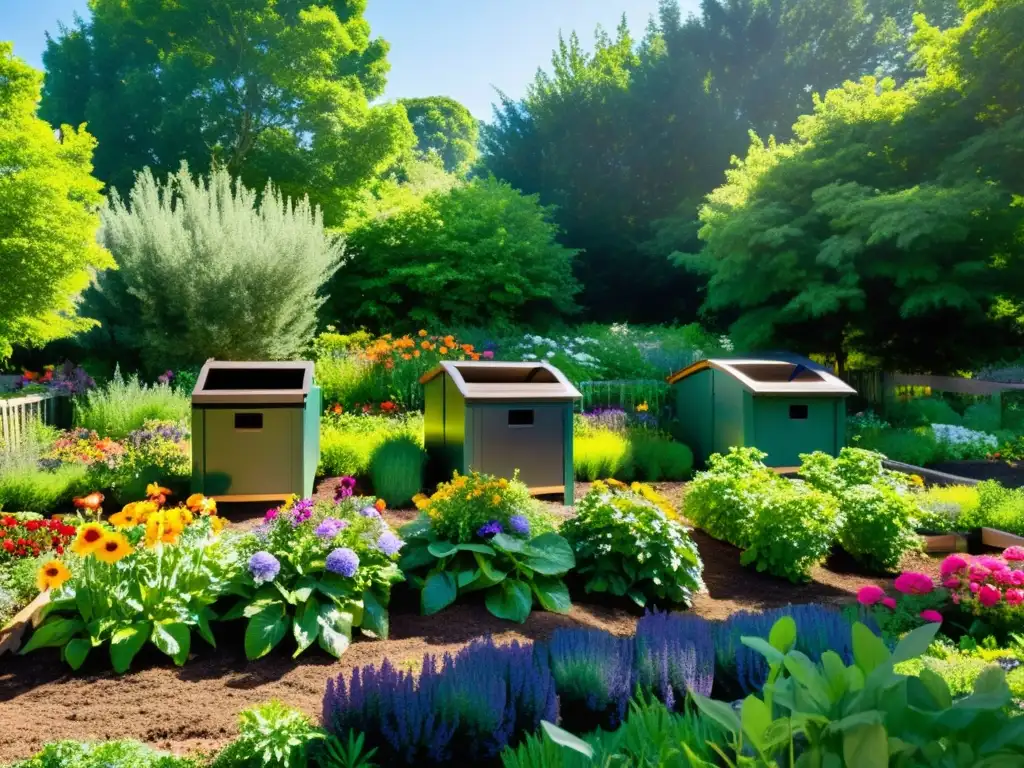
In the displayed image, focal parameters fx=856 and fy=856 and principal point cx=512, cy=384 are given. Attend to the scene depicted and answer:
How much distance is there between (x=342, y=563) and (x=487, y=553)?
0.83m

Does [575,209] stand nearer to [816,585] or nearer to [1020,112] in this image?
[1020,112]

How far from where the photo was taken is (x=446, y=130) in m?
45.6

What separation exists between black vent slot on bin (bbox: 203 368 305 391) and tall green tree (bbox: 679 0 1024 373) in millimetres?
7691

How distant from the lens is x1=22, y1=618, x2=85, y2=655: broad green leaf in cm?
358

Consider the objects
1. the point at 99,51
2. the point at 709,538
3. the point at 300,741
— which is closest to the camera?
the point at 300,741

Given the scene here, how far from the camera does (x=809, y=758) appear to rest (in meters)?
1.24

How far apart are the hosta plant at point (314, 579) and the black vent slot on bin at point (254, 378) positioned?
320 cm

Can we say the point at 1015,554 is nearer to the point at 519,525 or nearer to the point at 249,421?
the point at 519,525

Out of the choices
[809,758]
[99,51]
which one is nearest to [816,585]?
[809,758]

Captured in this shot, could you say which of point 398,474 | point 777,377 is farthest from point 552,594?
point 777,377

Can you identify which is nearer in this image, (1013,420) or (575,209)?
(1013,420)

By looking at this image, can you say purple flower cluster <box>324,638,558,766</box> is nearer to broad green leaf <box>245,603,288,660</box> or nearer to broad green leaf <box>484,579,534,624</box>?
broad green leaf <box>245,603,288,660</box>

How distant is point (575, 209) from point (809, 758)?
2133 centimetres

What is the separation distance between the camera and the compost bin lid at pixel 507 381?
20.8ft
